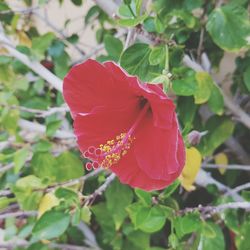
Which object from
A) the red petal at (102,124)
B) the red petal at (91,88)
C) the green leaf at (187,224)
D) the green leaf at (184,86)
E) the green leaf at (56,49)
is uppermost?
the red petal at (91,88)

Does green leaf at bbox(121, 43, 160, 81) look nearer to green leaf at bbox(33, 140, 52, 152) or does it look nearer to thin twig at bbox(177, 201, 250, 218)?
thin twig at bbox(177, 201, 250, 218)

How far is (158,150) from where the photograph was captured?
71cm

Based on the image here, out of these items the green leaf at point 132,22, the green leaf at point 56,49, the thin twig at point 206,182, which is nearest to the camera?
the green leaf at point 132,22

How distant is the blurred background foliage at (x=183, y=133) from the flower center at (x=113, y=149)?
8 cm

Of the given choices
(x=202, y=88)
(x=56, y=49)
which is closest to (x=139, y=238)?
(x=202, y=88)

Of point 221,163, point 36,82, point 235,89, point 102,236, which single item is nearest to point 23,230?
point 102,236

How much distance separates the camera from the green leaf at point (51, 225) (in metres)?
1.07

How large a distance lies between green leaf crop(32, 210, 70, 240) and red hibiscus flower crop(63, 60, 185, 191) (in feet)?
1.18

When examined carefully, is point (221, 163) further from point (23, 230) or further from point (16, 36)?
point (16, 36)

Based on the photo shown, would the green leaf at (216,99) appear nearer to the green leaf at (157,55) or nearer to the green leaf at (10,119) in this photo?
the green leaf at (157,55)

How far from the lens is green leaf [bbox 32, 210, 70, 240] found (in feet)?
3.51

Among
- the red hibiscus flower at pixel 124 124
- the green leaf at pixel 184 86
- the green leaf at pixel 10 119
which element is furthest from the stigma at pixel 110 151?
the green leaf at pixel 10 119

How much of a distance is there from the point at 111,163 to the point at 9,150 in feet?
2.07

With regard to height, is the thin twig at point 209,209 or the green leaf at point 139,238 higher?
the thin twig at point 209,209
